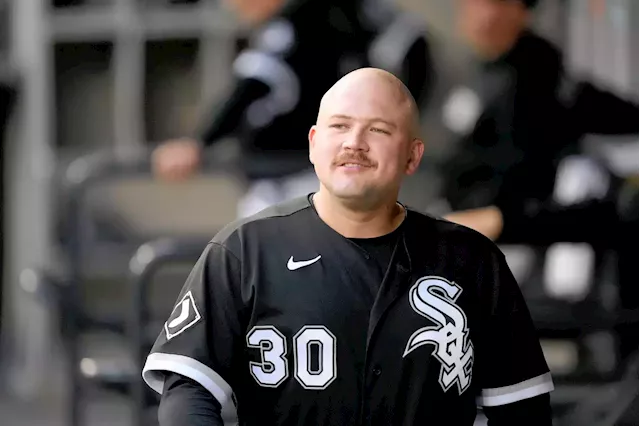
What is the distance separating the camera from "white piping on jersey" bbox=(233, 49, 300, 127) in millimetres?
2803

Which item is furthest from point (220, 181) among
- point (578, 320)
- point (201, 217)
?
point (578, 320)

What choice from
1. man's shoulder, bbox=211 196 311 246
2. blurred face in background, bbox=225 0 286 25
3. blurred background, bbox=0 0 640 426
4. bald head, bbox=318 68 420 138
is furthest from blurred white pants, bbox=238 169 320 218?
bald head, bbox=318 68 420 138

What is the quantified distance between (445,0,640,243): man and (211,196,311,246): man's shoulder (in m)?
1.03

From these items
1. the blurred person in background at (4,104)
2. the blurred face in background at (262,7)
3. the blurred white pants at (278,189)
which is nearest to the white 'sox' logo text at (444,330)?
the blurred white pants at (278,189)

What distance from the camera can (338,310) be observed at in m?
Answer: 1.16

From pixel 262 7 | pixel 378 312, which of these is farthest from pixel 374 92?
pixel 262 7

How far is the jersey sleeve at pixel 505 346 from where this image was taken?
1236 millimetres

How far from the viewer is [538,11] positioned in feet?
12.6

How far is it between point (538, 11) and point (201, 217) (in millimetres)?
1816

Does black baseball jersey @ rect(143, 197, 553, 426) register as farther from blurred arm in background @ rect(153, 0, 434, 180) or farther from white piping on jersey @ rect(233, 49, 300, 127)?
white piping on jersey @ rect(233, 49, 300, 127)

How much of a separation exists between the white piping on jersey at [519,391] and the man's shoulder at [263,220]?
1.22 ft

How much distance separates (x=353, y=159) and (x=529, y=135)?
1439 millimetres

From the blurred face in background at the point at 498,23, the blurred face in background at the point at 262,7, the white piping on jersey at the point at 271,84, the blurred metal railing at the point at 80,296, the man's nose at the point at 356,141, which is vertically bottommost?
the blurred metal railing at the point at 80,296

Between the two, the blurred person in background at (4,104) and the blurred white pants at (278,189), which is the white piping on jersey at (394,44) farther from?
the blurred person in background at (4,104)
